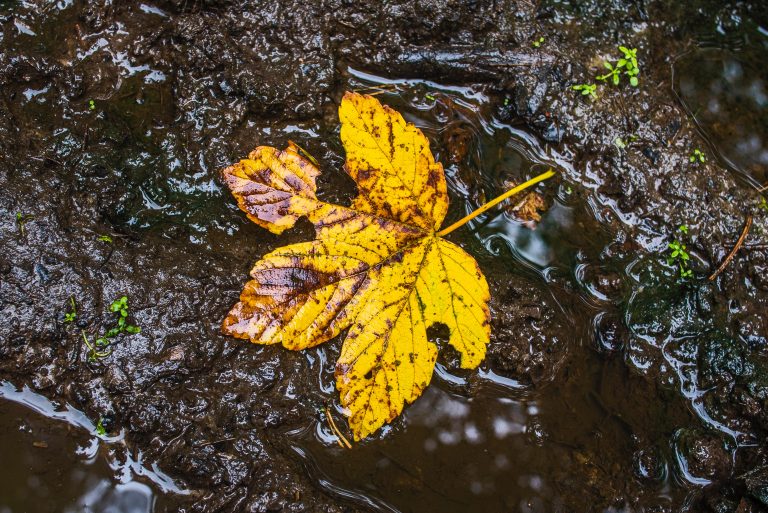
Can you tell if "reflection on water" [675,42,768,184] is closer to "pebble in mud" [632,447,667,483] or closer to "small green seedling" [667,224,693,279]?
"small green seedling" [667,224,693,279]

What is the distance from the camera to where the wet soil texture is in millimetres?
2443

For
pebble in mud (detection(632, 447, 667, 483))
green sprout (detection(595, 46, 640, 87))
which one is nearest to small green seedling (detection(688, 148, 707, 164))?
green sprout (detection(595, 46, 640, 87))

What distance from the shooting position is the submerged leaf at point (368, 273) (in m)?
2.28

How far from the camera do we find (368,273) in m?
2.32

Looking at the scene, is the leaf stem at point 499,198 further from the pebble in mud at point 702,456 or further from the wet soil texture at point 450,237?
the pebble in mud at point 702,456

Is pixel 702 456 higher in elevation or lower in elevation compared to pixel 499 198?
lower

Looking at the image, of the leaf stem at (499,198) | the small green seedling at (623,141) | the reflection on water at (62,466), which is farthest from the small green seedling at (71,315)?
the small green seedling at (623,141)

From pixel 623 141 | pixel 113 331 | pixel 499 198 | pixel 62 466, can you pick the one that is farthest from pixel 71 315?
pixel 623 141

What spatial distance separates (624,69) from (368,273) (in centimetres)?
189

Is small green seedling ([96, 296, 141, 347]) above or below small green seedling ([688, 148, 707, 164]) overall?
above

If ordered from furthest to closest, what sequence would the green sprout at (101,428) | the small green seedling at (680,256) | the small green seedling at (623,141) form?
1. the small green seedling at (623,141)
2. the small green seedling at (680,256)
3. the green sprout at (101,428)

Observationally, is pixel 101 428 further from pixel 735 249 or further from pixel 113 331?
pixel 735 249

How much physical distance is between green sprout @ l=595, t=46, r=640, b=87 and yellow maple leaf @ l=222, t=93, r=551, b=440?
4.40 feet

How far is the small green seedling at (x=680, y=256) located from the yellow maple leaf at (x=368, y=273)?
118 cm
